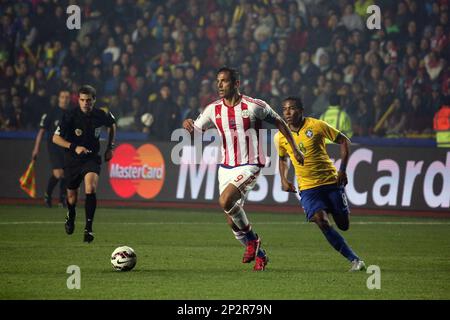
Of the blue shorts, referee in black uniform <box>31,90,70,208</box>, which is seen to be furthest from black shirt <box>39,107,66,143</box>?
the blue shorts

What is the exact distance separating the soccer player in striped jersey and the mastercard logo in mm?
9193

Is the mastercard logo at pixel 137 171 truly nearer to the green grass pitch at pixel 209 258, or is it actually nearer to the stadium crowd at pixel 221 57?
the stadium crowd at pixel 221 57

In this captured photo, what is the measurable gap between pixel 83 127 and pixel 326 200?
459cm

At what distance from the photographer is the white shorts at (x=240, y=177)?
11461mm

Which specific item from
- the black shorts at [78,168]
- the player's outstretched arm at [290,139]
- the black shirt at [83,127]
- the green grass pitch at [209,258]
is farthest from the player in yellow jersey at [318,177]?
the black shirt at [83,127]

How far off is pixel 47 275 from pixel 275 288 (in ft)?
7.94

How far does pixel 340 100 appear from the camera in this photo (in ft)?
68.2

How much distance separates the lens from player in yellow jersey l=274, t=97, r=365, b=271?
1124cm

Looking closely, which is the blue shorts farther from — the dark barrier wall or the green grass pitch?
the dark barrier wall

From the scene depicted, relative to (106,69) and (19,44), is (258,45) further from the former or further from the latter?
(19,44)

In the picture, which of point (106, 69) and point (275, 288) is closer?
point (275, 288)

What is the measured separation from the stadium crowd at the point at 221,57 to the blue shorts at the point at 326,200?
927 centimetres
